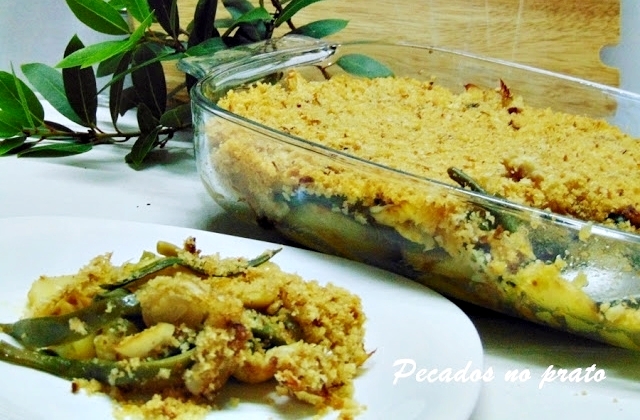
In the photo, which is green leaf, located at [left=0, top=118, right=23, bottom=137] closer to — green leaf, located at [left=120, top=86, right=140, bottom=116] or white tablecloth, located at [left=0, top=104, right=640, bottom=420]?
white tablecloth, located at [left=0, top=104, right=640, bottom=420]

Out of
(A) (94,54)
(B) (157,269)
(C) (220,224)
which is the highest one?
(A) (94,54)

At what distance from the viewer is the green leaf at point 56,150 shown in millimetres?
1145

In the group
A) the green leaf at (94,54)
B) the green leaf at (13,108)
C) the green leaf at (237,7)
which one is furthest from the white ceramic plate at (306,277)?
the green leaf at (237,7)

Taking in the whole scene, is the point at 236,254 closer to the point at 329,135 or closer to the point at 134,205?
the point at 329,135

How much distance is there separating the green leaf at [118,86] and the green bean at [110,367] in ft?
2.06

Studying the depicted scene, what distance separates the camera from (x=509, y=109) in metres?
1.09

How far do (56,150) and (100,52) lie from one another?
8.0 inches

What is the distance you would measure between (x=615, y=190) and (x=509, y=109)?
0.30 m

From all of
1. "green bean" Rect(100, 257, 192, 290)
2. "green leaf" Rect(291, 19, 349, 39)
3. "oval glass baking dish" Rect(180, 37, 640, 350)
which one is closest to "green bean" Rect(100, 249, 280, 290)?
"green bean" Rect(100, 257, 192, 290)

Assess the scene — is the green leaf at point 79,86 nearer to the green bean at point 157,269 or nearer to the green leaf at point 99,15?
the green leaf at point 99,15

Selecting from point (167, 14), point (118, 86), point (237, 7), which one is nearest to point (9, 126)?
point (118, 86)

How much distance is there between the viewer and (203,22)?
Result: 1197 mm

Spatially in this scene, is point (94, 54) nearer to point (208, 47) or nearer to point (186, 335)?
point (208, 47)

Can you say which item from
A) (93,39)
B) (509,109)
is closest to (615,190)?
(509,109)
